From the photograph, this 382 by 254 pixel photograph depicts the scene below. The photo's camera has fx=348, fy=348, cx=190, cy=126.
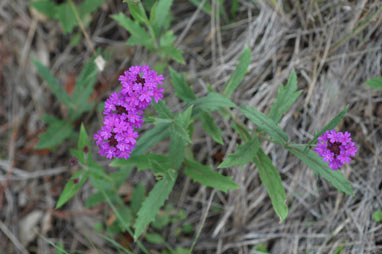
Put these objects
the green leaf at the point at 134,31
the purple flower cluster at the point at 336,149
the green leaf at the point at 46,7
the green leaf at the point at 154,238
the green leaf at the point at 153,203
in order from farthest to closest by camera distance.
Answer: the green leaf at the point at 46,7 → the green leaf at the point at 154,238 → the green leaf at the point at 134,31 → the green leaf at the point at 153,203 → the purple flower cluster at the point at 336,149

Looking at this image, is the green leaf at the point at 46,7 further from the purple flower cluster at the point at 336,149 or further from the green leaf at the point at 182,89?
the purple flower cluster at the point at 336,149

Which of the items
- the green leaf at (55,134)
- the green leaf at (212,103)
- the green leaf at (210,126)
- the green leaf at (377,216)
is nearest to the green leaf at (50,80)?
the green leaf at (55,134)

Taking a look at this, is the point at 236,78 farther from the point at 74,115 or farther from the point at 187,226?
the point at 74,115

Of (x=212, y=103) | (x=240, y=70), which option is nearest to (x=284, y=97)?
(x=240, y=70)

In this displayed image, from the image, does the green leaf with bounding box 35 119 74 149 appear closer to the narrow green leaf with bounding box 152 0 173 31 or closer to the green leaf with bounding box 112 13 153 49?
the green leaf with bounding box 112 13 153 49

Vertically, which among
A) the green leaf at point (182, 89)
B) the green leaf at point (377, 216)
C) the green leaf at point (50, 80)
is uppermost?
the green leaf at point (50, 80)

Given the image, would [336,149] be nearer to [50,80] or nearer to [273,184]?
[273,184]
